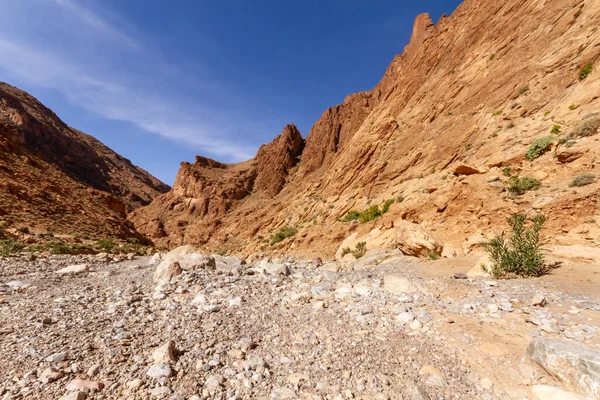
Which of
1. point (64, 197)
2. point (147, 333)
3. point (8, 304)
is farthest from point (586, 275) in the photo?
point (64, 197)

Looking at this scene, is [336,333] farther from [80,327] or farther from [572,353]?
[80,327]

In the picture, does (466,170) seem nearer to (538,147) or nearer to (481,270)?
(538,147)

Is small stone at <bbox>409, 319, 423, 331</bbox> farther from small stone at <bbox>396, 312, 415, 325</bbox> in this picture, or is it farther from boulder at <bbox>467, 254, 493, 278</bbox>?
boulder at <bbox>467, 254, 493, 278</bbox>

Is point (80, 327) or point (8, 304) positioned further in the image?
point (8, 304)

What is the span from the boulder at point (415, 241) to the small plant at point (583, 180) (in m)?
4.68

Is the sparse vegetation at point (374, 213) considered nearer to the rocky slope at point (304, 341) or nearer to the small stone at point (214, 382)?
the rocky slope at point (304, 341)

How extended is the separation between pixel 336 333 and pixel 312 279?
332 centimetres

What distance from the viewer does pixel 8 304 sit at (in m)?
5.18

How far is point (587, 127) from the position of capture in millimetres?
10609

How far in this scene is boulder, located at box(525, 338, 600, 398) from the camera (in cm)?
272

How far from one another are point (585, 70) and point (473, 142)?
570cm

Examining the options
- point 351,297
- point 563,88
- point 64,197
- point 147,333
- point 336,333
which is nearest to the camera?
point 147,333

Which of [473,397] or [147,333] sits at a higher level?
[147,333]

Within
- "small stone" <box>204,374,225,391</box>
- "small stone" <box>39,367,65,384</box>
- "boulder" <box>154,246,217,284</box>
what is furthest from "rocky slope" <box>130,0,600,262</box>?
"small stone" <box>39,367,65,384</box>
